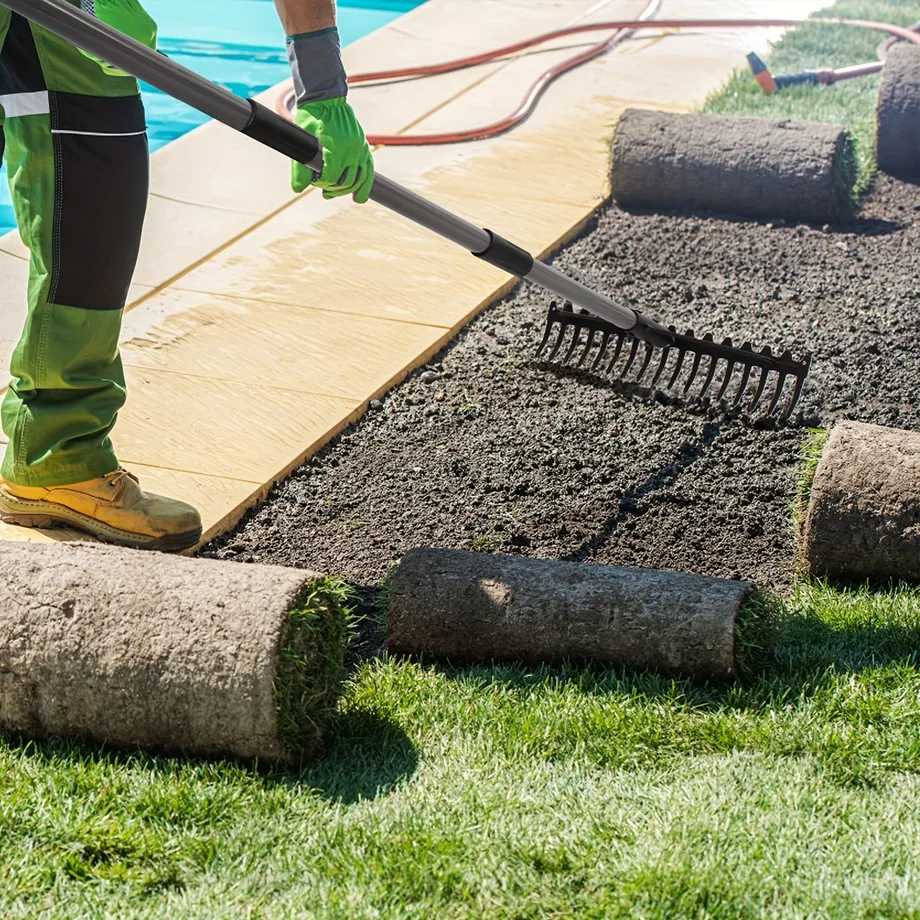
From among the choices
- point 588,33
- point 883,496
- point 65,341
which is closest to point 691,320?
point 883,496

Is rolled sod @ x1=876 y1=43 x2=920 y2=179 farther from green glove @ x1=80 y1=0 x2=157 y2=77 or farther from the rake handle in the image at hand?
green glove @ x1=80 y1=0 x2=157 y2=77

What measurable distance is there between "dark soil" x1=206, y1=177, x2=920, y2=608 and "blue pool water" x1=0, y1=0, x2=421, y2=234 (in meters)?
5.51

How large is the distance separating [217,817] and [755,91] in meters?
6.91

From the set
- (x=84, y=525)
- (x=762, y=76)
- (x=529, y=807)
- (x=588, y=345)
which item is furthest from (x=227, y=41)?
(x=529, y=807)

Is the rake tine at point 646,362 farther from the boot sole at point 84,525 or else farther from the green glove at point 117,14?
the green glove at point 117,14

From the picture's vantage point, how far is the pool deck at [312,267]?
4.44 meters

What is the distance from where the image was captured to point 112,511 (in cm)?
384

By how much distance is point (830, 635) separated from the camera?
3275 mm

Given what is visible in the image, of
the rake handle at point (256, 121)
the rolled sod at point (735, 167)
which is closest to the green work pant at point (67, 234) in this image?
the rake handle at point (256, 121)

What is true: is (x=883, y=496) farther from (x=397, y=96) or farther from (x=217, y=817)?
(x=397, y=96)

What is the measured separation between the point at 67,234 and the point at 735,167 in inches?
150

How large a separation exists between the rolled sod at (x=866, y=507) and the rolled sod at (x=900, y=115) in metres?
3.84

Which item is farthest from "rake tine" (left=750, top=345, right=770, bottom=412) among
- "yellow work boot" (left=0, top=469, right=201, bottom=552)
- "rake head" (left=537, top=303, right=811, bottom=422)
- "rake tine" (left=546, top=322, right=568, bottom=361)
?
"yellow work boot" (left=0, top=469, right=201, bottom=552)

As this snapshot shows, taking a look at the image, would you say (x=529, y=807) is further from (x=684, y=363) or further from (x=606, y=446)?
(x=684, y=363)
